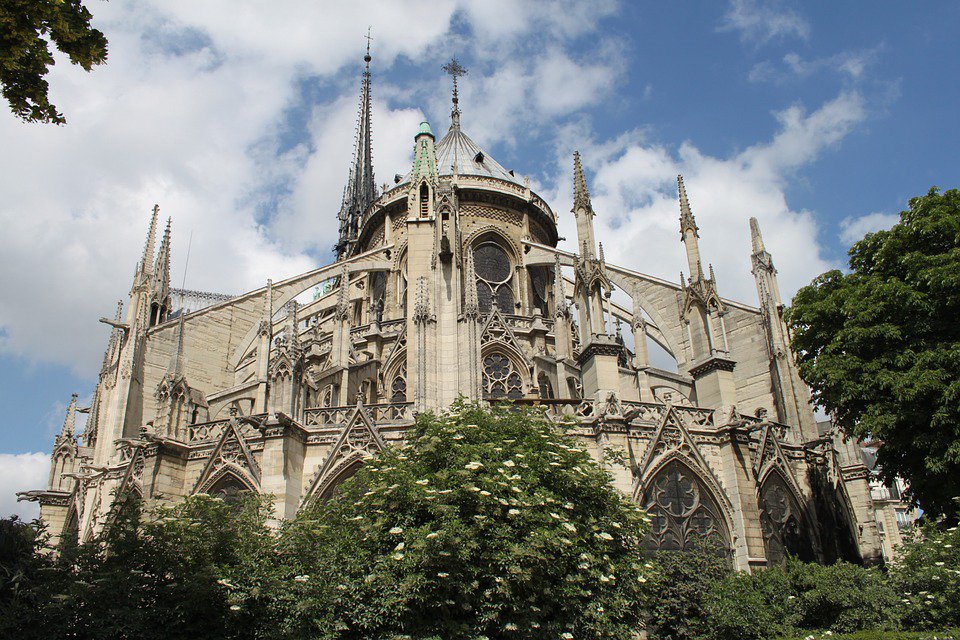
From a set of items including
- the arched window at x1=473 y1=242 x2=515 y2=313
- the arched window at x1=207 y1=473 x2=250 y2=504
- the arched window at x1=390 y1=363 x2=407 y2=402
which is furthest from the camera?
the arched window at x1=473 y1=242 x2=515 y2=313

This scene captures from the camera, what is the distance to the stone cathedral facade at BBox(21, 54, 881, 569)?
18.9m

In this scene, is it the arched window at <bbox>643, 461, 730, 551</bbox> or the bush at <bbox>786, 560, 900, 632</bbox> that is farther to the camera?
the arched window at <bbox>643, 461, 730, 551</bbox>

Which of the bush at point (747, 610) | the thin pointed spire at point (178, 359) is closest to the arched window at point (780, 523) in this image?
the bush at point (747, 610)

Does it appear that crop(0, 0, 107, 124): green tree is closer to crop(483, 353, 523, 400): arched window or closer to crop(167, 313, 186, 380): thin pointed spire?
crop(167, 313, 186, 380): thin pointed spire

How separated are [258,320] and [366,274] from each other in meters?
7.18

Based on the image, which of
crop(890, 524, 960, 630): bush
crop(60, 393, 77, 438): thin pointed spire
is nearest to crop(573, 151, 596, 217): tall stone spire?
crop(890, 524, 960, 630): bush

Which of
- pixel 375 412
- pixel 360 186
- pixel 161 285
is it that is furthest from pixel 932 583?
pixel 360 186

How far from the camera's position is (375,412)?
20.0 metres

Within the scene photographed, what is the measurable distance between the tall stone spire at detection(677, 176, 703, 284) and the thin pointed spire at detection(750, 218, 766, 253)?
2.92 meters

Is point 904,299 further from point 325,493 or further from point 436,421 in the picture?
point 325,493

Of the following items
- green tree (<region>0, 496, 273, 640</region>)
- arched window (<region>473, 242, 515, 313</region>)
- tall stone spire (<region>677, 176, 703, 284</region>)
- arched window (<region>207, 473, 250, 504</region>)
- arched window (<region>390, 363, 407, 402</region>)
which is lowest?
green tree (<region>0, 496, 273, 640</region>)

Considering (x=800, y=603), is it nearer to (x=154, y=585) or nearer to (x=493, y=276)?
(x=154, y=585)

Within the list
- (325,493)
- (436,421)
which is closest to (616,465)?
(436,421)

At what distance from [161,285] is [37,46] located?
2304 centimetres
